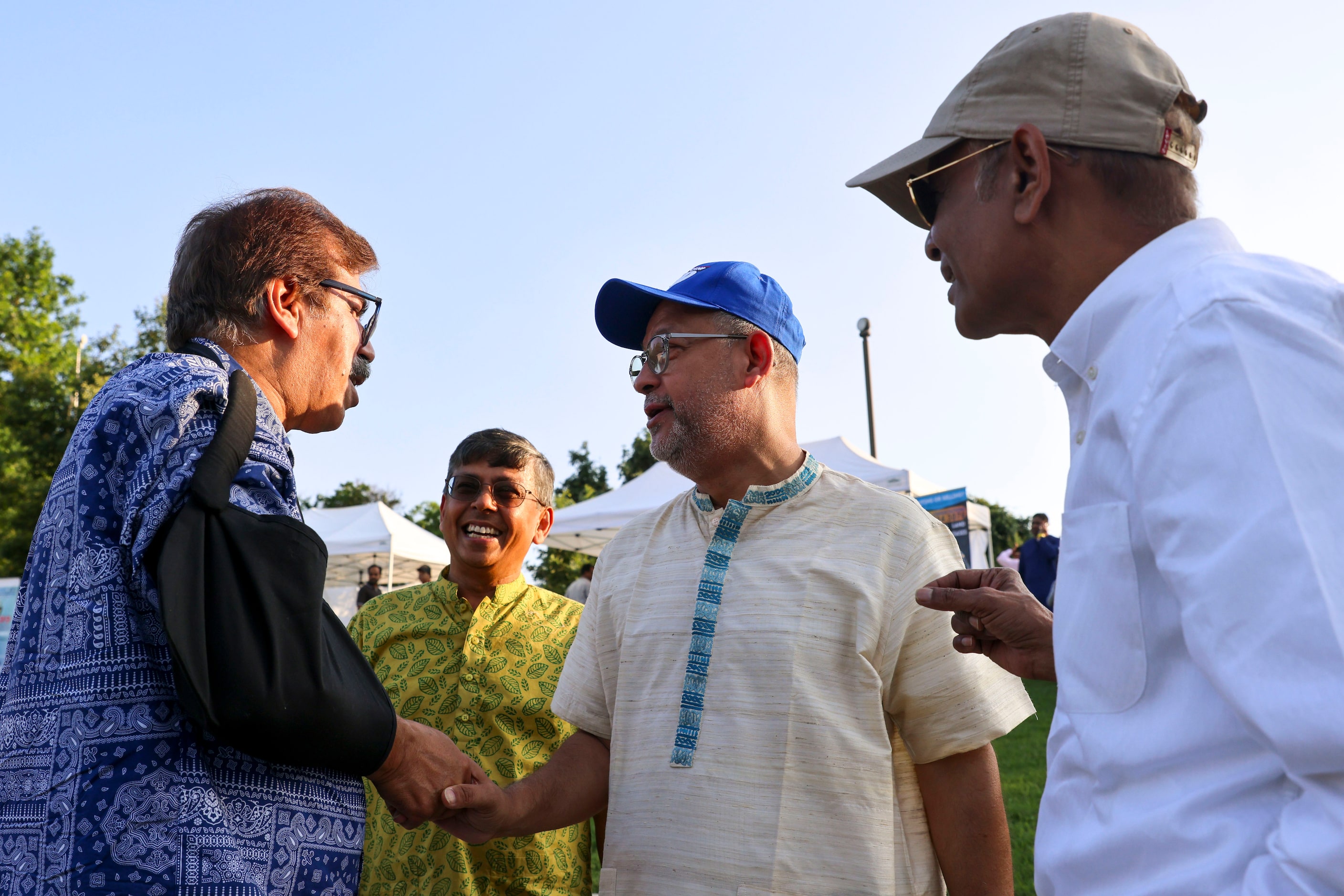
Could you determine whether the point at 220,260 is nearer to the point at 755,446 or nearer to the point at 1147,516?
the point at 755,446

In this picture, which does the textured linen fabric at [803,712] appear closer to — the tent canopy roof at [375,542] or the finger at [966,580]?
the finger at [966,580]

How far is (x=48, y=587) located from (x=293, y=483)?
A: 0.45 meters

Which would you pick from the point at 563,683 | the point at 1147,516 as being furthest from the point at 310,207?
the point at 1147,516

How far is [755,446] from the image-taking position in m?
2.83

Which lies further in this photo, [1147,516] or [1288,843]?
[1147,516]

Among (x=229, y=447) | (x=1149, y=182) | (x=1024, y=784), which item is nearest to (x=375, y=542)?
(x=1024, y=784)

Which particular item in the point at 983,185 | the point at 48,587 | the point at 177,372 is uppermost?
the point at 983,185

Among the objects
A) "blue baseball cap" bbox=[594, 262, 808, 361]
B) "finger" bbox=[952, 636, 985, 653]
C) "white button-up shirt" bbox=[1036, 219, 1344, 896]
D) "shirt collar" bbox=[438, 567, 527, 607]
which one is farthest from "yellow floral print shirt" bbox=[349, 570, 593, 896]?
"white button-up shirt" bbox=[1036, 219, 1344, 896]

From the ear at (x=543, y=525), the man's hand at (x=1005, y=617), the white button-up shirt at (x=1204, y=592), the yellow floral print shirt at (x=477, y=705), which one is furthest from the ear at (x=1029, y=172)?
the ear at (x=543, y=525)

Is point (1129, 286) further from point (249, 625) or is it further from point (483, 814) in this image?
point (483, 814)

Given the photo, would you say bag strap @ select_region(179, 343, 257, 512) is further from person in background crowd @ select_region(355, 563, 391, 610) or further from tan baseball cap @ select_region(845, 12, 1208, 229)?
person in background crowd @ select_region(355, 563, 391, 610)

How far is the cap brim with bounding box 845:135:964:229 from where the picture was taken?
5.61 feet

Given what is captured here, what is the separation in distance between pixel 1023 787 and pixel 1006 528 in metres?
50.8

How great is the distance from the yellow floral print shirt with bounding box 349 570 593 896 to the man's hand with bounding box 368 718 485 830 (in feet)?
2.13
